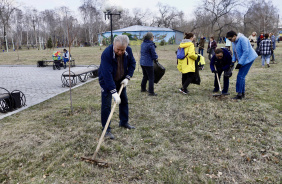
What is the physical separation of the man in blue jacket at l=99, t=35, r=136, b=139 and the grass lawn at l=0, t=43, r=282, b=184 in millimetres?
630

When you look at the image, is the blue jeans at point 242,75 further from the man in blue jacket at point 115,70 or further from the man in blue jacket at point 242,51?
the man in blue jacket at point 115,70

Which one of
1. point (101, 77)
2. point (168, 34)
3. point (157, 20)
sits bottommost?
point (101, 77)

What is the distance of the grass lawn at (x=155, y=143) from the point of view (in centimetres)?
266

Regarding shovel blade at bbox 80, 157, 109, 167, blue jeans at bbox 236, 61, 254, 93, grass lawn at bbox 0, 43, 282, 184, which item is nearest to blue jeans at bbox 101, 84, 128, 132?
grass lawn at bbox 0, 43, 282, 184

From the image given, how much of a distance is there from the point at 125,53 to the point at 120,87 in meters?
0.62

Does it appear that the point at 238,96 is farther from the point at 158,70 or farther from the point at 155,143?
the point at 155,143

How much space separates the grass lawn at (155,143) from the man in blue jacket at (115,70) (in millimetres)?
630

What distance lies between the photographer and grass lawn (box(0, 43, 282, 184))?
266cm

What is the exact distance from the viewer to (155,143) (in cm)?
344

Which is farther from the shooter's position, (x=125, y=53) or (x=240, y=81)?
(x=240, y=81)

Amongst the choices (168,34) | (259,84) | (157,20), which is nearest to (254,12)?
(168,34)

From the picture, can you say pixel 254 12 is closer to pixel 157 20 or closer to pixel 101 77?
pixel 157 20

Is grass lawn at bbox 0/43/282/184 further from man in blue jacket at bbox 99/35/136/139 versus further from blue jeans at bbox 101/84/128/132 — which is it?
man in blue jacket at bbox 99/35/136/139

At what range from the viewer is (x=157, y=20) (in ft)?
227
